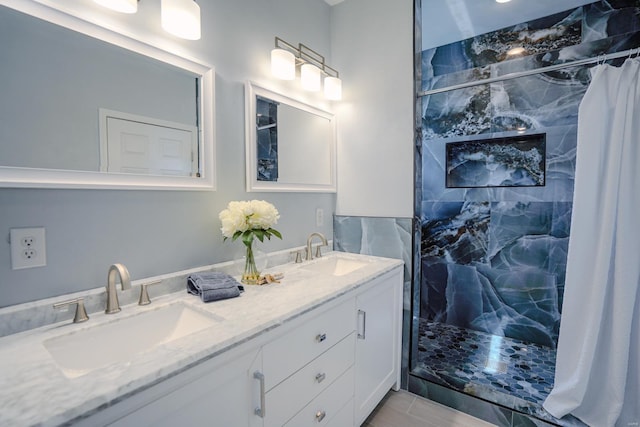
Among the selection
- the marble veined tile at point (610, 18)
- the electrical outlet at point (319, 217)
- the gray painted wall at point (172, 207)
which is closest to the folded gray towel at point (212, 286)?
the gray painted wall at point (172, 207)

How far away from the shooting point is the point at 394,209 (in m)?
2.01

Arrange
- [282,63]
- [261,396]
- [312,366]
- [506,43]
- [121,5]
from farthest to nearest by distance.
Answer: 1. [506,43]
2. [282,63]
3. [312,366]
4. [121,5]
5. [261,396]

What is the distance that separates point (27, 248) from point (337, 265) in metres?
1.54

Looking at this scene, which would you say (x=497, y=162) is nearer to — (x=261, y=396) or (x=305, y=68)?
(x=305, y=68)

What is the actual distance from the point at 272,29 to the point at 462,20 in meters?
1.57

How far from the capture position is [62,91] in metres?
1.02

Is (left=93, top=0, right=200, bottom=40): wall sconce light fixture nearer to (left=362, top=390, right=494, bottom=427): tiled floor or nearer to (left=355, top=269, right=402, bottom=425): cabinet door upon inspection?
(left=355, top=269, right=402, bottom=425): cabinet door

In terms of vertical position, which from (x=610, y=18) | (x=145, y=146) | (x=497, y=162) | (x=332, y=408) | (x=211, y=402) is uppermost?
(x=610, y=18)

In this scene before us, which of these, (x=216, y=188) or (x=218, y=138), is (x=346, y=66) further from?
(x=216, y=188)

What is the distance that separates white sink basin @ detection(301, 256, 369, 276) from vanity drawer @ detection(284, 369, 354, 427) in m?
0.64

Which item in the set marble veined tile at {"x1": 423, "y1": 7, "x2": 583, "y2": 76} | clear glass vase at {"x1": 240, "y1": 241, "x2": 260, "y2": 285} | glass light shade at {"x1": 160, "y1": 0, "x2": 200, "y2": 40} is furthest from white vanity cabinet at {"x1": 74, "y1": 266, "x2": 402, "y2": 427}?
marble veined tile at {"x1": 423, "y1": 7, "x2": 583, "y2": 76}

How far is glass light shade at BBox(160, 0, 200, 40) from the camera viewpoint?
1.18 meters

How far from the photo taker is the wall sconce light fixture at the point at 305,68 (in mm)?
1683

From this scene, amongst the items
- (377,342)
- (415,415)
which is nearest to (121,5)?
(377,342)
